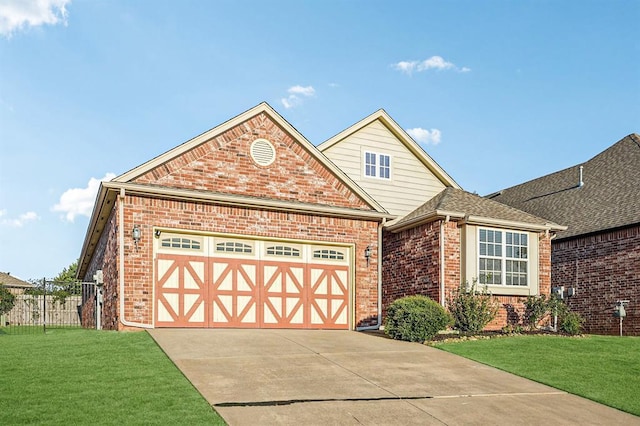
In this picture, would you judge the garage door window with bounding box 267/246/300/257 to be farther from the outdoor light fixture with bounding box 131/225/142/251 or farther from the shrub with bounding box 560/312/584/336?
the shrub with bounding box 560/312/584/336

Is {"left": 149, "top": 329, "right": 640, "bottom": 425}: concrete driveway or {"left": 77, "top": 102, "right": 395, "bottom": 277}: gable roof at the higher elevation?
{"left": 77, "top": 102, "right": 395, "bottom": 277}: gable roof

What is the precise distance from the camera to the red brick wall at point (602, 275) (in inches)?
771

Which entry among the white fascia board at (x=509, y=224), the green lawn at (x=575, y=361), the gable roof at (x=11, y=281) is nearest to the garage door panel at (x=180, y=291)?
the green lawn at (x=575, y=361)

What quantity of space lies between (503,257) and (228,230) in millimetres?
8059

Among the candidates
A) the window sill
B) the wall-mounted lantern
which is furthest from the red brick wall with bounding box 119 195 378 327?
the wall-mounted lantern

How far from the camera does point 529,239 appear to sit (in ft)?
62.4

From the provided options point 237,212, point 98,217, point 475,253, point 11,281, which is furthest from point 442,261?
point 11,281

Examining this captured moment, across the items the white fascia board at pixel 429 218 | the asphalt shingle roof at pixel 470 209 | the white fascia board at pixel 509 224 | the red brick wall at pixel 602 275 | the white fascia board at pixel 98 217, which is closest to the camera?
the white fascia board at pixel 98 217

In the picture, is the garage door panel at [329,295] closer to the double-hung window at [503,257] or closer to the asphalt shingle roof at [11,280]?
the double-hung window at [503,257]

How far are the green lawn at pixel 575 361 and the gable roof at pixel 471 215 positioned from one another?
357 cm

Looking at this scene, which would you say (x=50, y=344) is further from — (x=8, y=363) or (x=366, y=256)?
(x=366, y=256)

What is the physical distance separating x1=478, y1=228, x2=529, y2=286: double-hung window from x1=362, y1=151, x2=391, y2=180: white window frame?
5.22 m

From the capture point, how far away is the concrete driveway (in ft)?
28.5

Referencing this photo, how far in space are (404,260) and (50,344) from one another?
10462 millimetres
